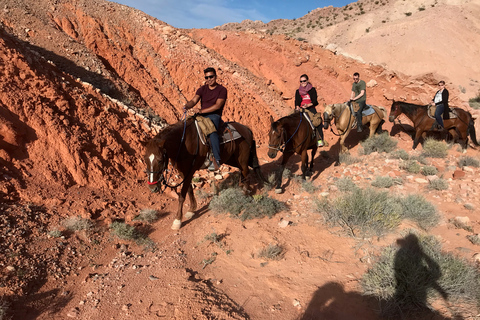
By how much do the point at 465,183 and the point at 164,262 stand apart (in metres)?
8.01

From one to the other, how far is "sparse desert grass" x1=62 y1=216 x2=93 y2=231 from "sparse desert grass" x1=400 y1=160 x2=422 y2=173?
29.4 feet

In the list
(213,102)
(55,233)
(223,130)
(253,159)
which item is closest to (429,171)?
(253,159)

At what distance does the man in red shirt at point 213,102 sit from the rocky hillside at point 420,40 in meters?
16.9

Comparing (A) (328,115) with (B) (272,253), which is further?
(A) (328,115)

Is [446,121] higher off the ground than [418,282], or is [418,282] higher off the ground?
[446,121]

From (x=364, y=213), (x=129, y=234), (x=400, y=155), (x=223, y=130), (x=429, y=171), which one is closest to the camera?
(x=129, y=234)

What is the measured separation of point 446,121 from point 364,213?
26.4 ft

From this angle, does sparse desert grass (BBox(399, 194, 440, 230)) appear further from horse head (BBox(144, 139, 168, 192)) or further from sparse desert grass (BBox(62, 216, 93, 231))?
sparse desert grass (BBox(62, 216, 93, 231))

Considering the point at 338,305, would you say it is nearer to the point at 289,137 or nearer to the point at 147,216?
the point at 147,216

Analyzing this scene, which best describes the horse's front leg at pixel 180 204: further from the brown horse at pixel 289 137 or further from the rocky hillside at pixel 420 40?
the rocky hillside at pixel 420 40

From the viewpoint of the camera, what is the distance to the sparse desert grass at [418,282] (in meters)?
3.30

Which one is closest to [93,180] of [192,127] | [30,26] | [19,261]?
[19,261]

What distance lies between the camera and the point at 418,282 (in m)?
3.48

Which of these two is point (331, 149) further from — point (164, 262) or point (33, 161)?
point (33, 161)
